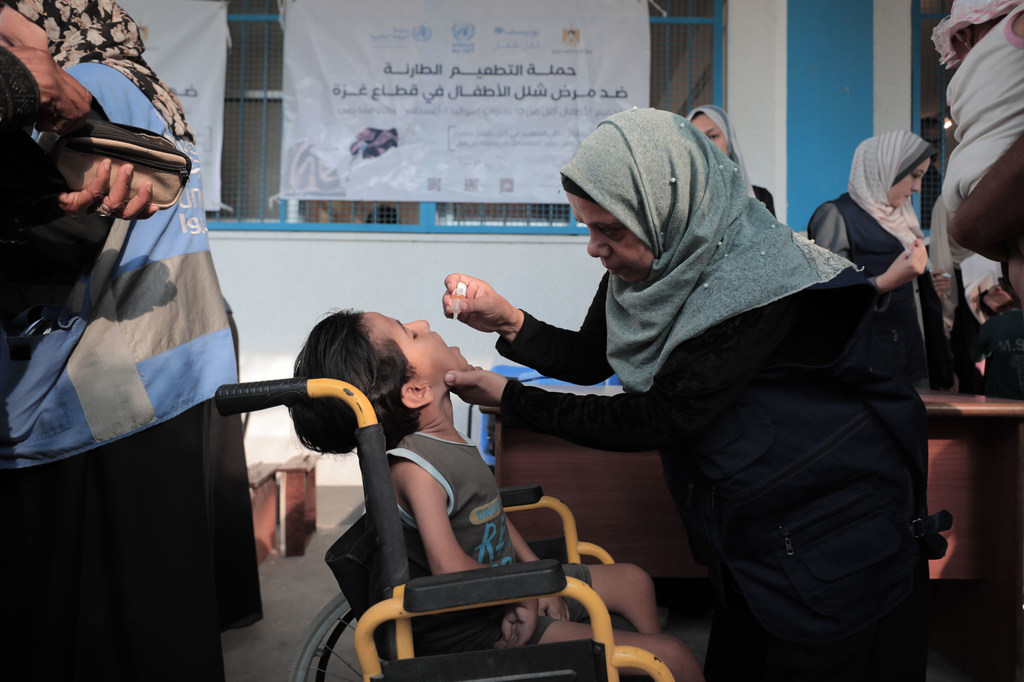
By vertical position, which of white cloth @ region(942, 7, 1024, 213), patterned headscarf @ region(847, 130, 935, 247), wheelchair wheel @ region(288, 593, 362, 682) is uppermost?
patterned headscarf @ region(847, 130, 935, 247)

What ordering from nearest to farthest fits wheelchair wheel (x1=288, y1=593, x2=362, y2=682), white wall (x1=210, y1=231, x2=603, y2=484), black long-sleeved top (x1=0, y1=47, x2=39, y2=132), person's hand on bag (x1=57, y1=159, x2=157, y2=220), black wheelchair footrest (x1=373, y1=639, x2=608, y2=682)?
black long-sleeved top (x1=0, y1=47, x2=39, y2=132)
black wheelchair footrest (x1=373, y1=639, x2=608, y2=682)
person's hand on bag (x1=57, y1=159, x2=157, y2=220)
wheelchair wheel (x1=288, y1=593, x2=362, y2=682)
white wall (x1=210, y1=231, x2=603, y2=484)

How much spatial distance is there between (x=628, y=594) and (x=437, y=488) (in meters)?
0.50

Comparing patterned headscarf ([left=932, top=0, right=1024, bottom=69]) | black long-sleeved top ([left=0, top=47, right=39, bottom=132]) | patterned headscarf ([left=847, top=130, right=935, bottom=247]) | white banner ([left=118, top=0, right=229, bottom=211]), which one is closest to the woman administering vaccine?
patterned headscarf ([left=932, top=0, right=1024, bottom=69])

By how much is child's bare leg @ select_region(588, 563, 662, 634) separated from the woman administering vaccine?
213mm

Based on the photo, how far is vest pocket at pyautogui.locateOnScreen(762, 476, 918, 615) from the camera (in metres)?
1.20

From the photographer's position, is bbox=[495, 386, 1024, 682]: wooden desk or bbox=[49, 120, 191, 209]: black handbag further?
bbox=[495, 386, 1024, 682]: wooden desk

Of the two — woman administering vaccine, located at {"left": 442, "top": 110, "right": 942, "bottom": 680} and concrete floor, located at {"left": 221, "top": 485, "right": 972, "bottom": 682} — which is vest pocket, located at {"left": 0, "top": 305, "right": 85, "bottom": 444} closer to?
woman administering vaccine, located at {"left": 442, "top": 110, "right": 942, "bottom": 680}

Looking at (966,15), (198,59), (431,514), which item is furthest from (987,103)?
(198,59)

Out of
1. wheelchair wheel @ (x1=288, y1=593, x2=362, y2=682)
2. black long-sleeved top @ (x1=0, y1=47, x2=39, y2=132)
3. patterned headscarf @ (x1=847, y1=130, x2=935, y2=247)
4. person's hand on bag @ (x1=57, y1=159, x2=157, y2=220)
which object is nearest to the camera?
black long-sleeved top @ (x1=0, y1=47, x2=39, y2=132)

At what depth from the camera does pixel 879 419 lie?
127 centimetres

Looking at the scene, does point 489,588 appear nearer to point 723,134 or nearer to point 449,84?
point 723,134

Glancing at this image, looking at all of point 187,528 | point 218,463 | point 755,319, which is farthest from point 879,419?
point 218,463

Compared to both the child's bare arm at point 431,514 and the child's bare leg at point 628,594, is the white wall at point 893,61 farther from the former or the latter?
the child's bare arm at point 431,514

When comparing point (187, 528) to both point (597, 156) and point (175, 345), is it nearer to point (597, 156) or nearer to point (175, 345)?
point (175, 345)
